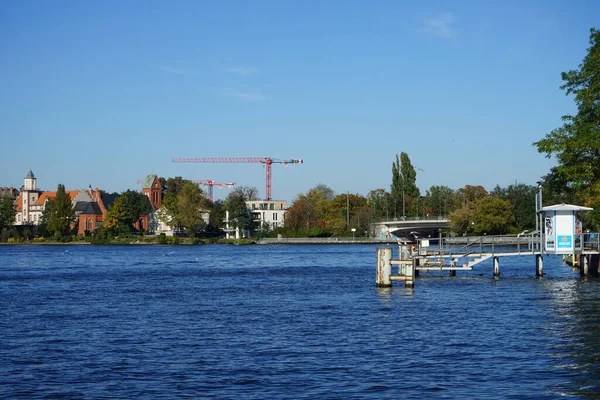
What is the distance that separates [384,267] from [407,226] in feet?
384

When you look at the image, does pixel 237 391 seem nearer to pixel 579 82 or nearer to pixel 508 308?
pixel 508 308

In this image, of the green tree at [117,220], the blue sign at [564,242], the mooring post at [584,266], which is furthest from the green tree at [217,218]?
the blue sign at [564,242]

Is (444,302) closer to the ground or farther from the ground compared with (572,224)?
closer to the ground

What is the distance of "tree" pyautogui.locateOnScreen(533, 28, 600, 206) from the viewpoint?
170ft

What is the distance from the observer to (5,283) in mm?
62156

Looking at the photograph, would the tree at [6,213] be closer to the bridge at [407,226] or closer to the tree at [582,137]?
the bridge at [407,226]

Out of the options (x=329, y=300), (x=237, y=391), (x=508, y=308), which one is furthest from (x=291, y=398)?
(x=329, y=300)

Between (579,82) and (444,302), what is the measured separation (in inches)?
789

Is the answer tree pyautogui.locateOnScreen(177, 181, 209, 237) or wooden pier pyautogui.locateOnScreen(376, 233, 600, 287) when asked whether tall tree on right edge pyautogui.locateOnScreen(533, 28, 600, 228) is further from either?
tree pyautogui.locateOnScreen(177, 181, 209, 237)

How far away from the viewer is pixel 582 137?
51.2 meters

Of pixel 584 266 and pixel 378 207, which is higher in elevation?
pixel 378 207

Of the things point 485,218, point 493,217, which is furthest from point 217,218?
point 493,217

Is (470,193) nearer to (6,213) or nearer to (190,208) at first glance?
(190,208)

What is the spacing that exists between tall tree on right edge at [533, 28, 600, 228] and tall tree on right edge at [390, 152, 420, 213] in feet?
401
